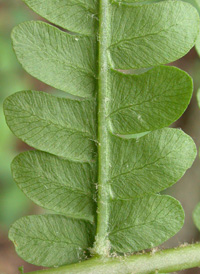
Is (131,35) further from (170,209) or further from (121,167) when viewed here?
(170,209)

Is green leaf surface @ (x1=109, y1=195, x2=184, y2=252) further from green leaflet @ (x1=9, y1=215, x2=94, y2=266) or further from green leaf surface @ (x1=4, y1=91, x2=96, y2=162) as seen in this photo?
green leaf surface @ (x1=4, y1=91, x2=96, y2=162)

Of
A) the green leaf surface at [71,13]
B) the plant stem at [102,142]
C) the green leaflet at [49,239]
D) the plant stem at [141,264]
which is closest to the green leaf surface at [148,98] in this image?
the plant stem at [102,142]

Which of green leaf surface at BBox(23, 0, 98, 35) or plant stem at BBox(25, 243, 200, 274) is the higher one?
green leaf surface at BBox(23, 0, 98, 35)

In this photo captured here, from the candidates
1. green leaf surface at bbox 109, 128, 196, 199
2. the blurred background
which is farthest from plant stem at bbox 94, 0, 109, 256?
the blurred background

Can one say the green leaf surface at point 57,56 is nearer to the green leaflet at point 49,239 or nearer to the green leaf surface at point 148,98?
the green leaf surface at point 148,98

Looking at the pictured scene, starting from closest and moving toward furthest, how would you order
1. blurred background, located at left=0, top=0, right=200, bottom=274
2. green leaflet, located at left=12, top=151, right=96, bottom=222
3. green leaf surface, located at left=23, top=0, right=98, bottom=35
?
1. green leaf surface, located at left=23, top=0, right=98, bottom=35
2. green leaflet, located at left=12, top=151, right=96, bottom=222
3. blurred background, located at left=0, top=0, right=200, bottom=274

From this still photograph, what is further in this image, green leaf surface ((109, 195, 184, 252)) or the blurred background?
the blurred background

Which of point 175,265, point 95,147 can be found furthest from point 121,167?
point 175,265

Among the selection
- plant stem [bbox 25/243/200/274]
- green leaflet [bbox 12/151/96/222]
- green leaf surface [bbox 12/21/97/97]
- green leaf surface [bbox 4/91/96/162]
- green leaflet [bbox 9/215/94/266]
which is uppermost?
green leaf surface [bbox 12/21/97/97]

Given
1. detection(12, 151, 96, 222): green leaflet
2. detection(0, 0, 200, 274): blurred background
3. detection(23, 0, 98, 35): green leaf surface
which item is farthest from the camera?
detection(0, 0, 200, 274): blurred background
